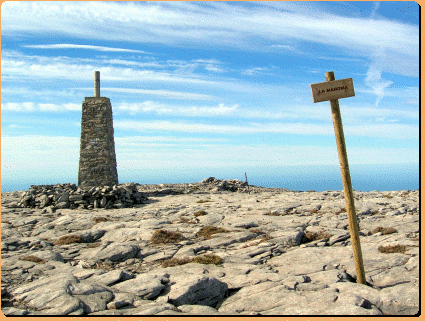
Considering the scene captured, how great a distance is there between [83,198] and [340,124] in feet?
75.0

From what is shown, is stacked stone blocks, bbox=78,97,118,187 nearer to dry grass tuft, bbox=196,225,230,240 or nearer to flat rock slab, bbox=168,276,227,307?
dry grass tuft, bbox=196,225,230,240

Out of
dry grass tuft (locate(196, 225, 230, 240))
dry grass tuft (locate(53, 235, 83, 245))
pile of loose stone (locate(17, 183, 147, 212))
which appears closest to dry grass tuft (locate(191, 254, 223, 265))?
dry grass tuft (locate(196, 225, 230, 240))

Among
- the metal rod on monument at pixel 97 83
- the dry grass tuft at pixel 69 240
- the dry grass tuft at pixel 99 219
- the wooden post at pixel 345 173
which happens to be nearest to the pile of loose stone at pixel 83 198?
the dry grass tuft at pixel 99 219

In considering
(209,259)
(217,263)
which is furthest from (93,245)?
(217,263)

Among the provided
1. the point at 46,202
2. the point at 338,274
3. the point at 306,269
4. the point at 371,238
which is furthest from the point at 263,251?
the point at 46,202

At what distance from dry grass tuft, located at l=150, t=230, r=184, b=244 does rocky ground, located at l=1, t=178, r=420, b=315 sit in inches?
1.9

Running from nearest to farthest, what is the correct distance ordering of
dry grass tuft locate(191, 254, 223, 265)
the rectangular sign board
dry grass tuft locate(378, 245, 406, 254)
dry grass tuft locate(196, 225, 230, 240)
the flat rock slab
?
the flat rock slab
the rectangular sign board
dry grass tuft locate(378, 245, 406, 254)
dry grass tuft locate(191, 254, 223, 265)
dry grass tuft locate(196, 225, 230, 240)

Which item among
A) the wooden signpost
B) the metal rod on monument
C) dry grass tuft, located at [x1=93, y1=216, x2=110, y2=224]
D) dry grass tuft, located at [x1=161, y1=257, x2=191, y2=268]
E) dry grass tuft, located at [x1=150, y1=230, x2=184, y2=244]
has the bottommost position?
dry grass tuft, located at [x1=161, y1=257, x2=191, y2=268]

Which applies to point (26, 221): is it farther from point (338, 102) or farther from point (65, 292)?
point (338, 102)

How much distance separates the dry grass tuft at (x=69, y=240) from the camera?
1557 centimetres

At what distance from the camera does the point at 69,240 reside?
15.6m

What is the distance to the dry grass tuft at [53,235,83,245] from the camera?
15570mm

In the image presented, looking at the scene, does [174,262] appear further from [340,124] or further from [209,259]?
[340,124]

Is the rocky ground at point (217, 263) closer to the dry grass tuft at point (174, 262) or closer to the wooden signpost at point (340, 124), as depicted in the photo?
the dry grass tuft at point (174, 262)
